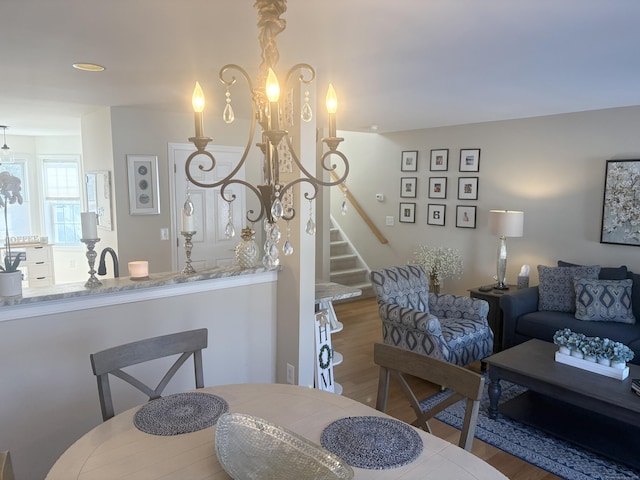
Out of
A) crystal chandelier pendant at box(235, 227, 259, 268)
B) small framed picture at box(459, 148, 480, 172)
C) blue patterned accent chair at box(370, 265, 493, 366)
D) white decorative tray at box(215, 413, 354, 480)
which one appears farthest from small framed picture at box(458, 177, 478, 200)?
white decorative tray at box(215, 413, 354, 480)

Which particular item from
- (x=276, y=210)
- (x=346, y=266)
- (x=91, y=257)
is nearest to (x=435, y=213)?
(x=346, y=266)

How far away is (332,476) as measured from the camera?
1257 millimetres

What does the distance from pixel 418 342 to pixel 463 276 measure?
2183mm

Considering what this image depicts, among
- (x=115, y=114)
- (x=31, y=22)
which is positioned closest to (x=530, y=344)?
(x=31, y=22)

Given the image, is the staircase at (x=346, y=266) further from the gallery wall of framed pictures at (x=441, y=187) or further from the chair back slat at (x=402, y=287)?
the chair back slat at (x=402, y=287)

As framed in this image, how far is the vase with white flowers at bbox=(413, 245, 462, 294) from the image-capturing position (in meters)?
5.52

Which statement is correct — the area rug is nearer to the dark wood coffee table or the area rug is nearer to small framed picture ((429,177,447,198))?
the dark wood coffee table

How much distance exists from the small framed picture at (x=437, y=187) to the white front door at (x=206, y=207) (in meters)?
2.43

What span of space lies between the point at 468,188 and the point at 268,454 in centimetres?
467

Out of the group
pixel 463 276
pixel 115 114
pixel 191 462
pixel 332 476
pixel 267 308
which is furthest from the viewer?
pixel 463 276

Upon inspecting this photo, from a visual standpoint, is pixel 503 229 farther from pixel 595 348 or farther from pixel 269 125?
pixel 269 125

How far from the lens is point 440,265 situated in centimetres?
551

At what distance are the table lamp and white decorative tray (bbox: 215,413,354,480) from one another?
3.82 metres

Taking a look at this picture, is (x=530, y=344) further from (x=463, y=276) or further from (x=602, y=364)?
(x=463, y=276)
